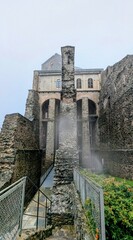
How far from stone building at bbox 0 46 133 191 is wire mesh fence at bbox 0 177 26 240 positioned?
314 centimetres

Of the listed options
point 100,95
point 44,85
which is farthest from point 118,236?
point 44,85

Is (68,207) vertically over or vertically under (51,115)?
under

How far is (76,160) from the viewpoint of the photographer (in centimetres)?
803

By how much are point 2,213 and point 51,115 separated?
18795 millimetres

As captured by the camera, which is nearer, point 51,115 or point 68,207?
point 68,207

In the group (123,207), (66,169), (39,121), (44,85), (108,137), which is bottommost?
(66,169)

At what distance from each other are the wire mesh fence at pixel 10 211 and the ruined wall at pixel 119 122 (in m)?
10.5

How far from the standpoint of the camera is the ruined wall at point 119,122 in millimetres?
12141

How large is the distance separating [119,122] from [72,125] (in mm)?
6920

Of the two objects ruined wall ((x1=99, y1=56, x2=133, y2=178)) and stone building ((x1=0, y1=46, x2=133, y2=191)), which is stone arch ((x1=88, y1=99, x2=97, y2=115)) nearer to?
stone building ((x1=0, y1=46, x2=133, y2=191))

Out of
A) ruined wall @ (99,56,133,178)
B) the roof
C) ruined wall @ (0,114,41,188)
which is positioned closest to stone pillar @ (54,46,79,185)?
ruined wall @ (0,114,41,188)

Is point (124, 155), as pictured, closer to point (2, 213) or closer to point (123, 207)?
point (123, 207)

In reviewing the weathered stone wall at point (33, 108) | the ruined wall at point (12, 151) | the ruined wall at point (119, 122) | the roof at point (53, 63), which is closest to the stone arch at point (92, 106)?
the ruined wall at point (119, 122)

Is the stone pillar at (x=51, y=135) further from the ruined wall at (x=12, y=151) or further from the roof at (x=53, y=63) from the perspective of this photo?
the roof at (x=53, y=63)
